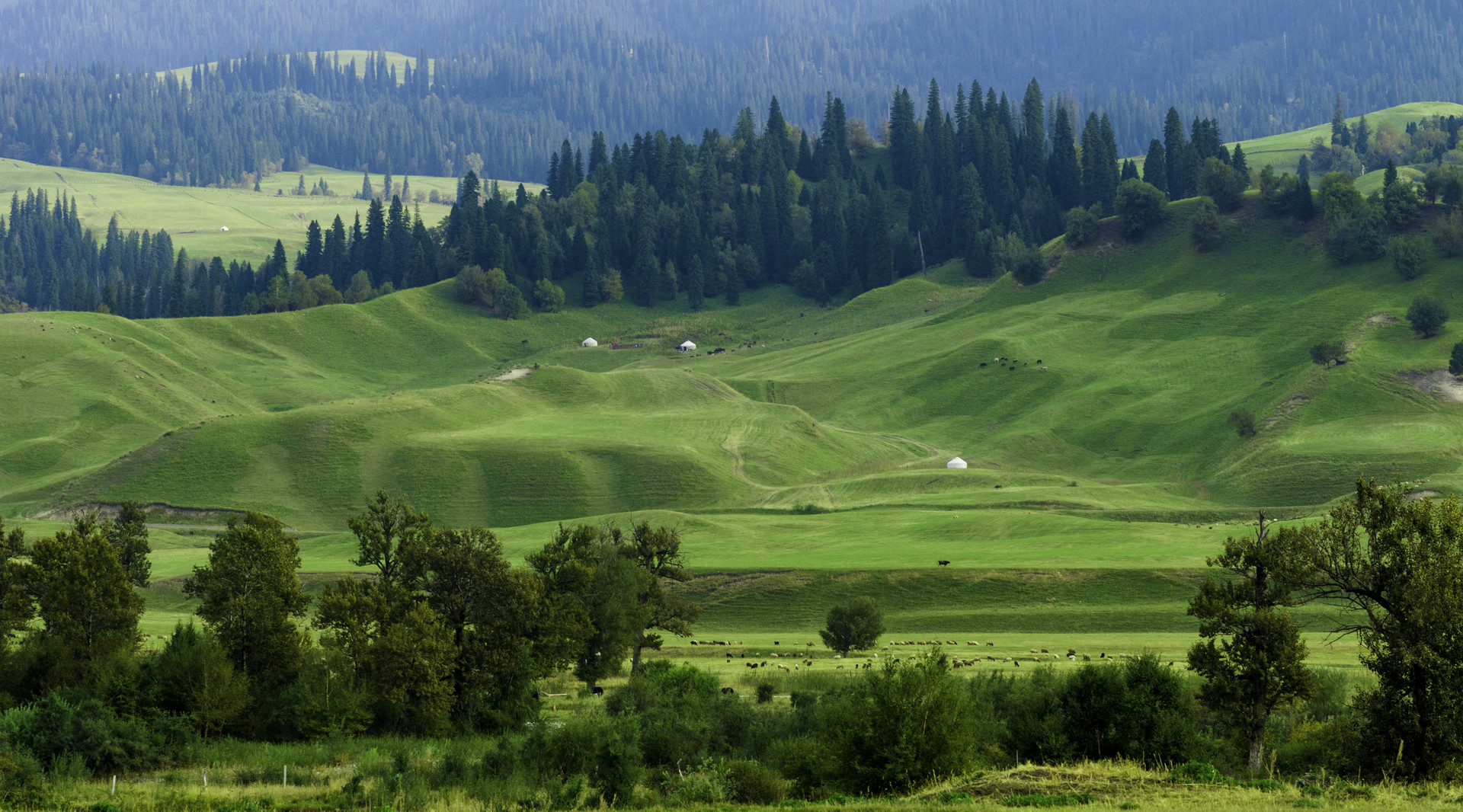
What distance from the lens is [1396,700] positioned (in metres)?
35.5

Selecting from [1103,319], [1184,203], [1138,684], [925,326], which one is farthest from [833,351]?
[1138,684]

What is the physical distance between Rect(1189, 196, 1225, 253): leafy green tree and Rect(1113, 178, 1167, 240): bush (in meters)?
8.41

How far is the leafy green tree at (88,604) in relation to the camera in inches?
1980

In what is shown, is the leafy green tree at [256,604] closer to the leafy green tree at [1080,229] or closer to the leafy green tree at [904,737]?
the leafy green tree at [904,737]

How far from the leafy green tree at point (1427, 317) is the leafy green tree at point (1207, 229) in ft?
127

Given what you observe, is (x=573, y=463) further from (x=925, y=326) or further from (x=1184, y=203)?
(x=1184, y=203)

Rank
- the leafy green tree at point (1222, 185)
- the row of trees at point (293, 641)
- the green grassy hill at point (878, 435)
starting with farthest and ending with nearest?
the leafy green tree at point (1222, 185) < the green grassy hill at point (878, 435) < the row of trees at point (293, 641)

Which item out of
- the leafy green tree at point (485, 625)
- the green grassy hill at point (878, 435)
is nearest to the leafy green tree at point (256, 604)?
the leafy green tree at point (485, 625)

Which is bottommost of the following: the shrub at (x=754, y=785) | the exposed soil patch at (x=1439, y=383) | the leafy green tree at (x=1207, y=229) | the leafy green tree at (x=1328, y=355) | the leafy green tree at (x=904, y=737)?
the shrub at (x=754, y=785)

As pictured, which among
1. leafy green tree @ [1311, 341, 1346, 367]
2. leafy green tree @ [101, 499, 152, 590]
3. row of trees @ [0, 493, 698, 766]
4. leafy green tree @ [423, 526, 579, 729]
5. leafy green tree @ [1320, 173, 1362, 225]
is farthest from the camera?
leafy green tree @ [1320, 173, 1362, 225]

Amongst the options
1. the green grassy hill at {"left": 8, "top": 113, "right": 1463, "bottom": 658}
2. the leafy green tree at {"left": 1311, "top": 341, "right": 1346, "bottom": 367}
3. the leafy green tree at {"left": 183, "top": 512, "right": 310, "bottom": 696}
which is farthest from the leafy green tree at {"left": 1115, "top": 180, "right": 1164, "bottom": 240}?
the leafy green tree at {"left": 183, "top": 512, "right": 310, "bottom": 696}

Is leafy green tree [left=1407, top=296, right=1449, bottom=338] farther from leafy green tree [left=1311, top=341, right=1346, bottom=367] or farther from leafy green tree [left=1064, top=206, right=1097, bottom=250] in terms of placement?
leafy green tree [left=1064, top=206, right=1097, bottom=250]

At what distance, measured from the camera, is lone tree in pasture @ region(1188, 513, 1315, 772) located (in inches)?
1462

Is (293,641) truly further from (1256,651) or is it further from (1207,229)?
(1207,229)
